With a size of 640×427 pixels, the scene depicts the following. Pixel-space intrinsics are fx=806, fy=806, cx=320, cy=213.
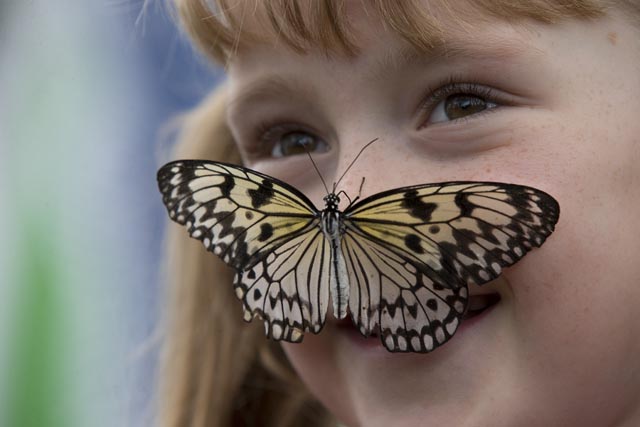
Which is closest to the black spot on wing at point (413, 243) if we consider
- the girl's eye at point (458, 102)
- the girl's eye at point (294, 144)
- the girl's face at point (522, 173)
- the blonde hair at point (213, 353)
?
the girl's face at point (522, 173)

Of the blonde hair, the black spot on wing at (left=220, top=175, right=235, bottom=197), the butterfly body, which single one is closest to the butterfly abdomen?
the butterfly body

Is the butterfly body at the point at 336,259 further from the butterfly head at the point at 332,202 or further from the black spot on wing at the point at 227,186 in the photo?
the black spot on wing at the point at 227,186

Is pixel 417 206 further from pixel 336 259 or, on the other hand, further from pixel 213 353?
pixel 213 353

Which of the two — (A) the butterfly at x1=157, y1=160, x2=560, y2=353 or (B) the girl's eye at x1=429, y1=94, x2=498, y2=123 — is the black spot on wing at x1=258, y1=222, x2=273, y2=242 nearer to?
(A) the butterfly at x1=157, y1=160, x2=560, y2=353

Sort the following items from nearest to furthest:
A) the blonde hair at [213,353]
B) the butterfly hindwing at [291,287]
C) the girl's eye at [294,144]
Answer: the butterfly hindwing at [291,287], the girl's eye at [294,144], the blonde hair at [213,353]

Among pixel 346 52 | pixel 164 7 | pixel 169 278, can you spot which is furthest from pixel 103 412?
pixel 346 52
